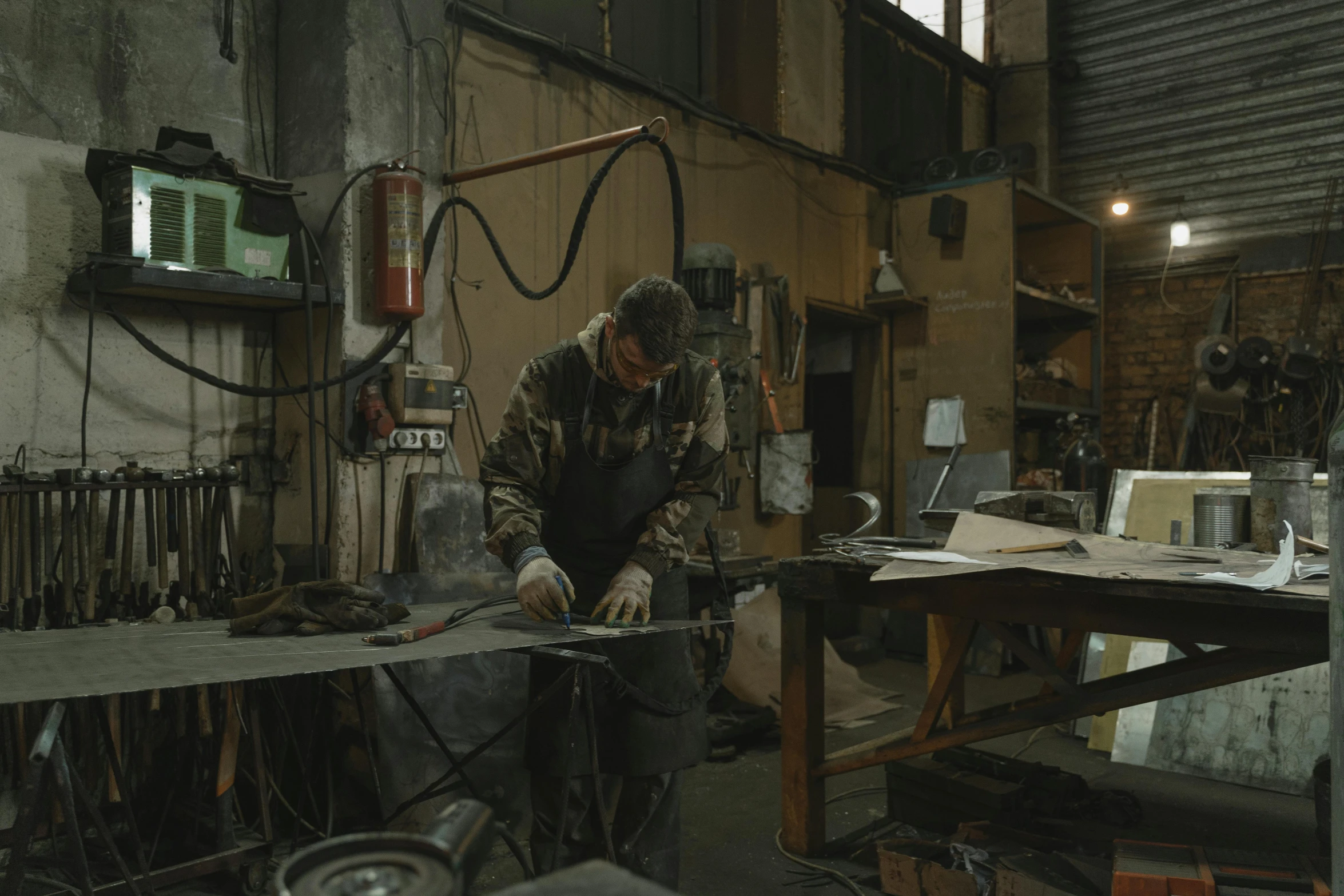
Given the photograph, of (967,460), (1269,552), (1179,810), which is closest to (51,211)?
(1269,552)

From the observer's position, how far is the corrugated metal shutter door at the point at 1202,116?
7031mm

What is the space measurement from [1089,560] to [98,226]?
3104 mm

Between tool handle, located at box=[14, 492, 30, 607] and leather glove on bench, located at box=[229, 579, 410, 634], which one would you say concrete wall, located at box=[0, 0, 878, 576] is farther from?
leather glove on bench, located at box=[229, 579, 410, 634]

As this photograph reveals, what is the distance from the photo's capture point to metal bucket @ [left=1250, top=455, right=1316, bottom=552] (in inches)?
105

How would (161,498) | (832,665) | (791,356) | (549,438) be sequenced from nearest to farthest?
(549,438)
(161,498)
(832,665)
(791,356)

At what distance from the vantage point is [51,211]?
292 cm

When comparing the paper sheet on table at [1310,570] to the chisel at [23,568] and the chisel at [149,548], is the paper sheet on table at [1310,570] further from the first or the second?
the chisel at [23,568]

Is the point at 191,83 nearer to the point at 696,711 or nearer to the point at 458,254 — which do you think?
the point at 458,254

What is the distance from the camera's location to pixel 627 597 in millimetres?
2236

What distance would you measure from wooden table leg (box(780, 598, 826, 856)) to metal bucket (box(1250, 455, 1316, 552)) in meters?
1.28

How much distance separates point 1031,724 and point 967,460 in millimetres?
3655

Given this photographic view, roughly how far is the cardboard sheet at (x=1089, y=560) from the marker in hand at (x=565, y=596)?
30.7 inches

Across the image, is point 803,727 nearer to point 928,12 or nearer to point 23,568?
point 23,568

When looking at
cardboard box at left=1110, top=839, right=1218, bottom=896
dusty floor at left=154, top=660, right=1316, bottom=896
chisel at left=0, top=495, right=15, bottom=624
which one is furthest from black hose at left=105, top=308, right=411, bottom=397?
cardboard box at left=1110, top=839, right=1218, bottom=896
